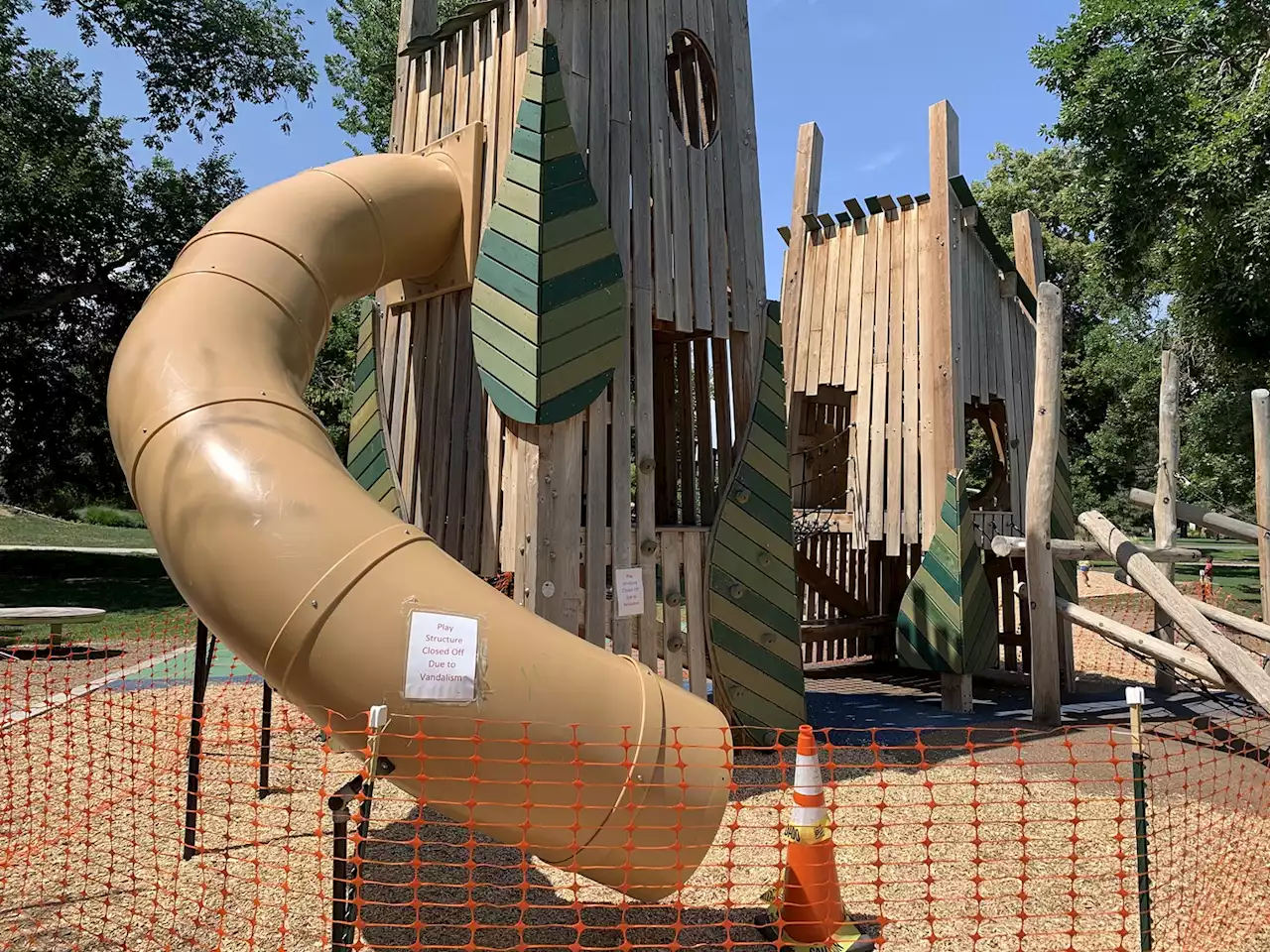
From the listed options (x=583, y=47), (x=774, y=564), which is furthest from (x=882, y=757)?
(x=583, y=47)

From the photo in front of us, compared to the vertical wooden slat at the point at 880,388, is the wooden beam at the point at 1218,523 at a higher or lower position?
lower

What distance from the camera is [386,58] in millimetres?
19625

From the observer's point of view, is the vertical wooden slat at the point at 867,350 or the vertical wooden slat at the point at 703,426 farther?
the vertical wooden slat at the point at 867,350

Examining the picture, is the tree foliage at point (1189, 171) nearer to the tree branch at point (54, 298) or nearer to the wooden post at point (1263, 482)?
the wooden post at point (1263, 482)

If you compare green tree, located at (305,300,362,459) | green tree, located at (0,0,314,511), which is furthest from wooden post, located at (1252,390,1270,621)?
green tree, located at (0,0,314,511)

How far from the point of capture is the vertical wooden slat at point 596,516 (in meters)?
5.48

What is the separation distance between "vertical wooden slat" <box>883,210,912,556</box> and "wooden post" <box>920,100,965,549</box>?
0.83 feet

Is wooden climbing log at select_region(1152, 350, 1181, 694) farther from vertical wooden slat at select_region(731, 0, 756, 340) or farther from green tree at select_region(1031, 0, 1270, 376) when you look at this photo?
green tree at select_region(1031, 0, 1270, 376)

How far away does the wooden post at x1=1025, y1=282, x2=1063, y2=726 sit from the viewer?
7.10 m

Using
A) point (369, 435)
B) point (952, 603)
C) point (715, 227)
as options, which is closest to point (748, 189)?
point (715, 227)

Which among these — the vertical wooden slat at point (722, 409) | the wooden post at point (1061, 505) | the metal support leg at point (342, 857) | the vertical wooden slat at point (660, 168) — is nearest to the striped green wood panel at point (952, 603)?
the wooden post at point (1061, 505)

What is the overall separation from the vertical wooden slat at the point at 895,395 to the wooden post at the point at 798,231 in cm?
119

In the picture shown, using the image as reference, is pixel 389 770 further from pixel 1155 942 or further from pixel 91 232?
pixel 91 232

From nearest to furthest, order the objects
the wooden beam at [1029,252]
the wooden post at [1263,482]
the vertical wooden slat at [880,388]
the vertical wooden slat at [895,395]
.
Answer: the wooden post at [1263,482]
the vertical wooden slat at [895,395]
the vertical wooden slat at [880,388]
the wooden beam at [1029,252]
